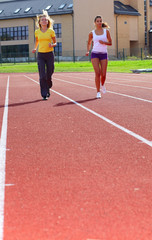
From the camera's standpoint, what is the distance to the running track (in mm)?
3051

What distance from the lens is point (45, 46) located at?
11.4m

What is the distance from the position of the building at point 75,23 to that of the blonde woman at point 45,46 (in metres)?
50.2

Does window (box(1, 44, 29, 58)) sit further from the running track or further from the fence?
the running track

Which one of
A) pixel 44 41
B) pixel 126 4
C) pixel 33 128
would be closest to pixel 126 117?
pixel 33 128

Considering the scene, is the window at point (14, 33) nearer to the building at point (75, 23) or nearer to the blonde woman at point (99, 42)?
the building at point (75, 23)

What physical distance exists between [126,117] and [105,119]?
38 centimetres

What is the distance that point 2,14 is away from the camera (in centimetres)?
6956

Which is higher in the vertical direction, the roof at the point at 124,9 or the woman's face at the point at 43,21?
the roof at the point at 124,9

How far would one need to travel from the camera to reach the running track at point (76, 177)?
305 cm

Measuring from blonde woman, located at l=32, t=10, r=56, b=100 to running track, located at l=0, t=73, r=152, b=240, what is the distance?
127 inches

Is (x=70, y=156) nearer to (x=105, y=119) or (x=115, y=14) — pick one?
(x=105, y=119)

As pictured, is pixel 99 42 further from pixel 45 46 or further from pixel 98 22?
pixel 45 46

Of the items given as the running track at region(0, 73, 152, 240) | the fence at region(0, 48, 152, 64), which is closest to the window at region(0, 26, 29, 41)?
the fence at region(0, 48, 152, 64)

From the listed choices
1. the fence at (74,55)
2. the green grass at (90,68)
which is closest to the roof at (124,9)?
the fence at (74,55)
